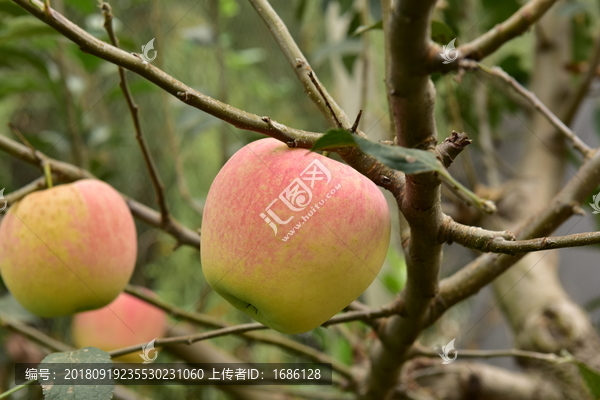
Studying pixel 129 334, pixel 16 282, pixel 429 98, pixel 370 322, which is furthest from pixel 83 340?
pixel 429 98

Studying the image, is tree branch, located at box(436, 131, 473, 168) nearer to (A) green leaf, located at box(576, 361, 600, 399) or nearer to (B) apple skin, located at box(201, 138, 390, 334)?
(B) apple skin, located at box(201, 138, 390, 334)

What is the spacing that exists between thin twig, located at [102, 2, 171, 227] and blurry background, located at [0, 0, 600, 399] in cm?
8

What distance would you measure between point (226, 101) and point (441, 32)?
0.38m

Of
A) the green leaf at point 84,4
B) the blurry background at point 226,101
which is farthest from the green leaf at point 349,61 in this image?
the green leaf at point 84,4

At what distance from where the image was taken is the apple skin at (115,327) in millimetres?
743

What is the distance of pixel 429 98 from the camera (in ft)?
0.82

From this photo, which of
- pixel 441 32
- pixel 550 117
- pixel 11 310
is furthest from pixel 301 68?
pixel 11 310

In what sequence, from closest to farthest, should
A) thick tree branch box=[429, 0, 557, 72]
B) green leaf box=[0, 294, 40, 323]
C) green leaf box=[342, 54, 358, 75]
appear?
thick tree branch box=[429, 0, 557, 72]
green leaf box=[0, 294, 40, 323]
green leaf box=[342, 54, 358, 75]

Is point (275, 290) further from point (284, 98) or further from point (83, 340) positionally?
point (284, 98)

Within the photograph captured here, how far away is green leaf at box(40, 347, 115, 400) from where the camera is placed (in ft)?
1.02

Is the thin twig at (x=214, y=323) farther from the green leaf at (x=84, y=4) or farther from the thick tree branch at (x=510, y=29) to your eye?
the green leaf at (x=84, y=4)

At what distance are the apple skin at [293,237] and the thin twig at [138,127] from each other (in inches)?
5.3

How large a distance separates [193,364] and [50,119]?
1299mm

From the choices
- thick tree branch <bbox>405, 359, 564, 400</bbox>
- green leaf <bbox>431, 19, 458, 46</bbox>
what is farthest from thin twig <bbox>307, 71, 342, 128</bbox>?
thick tree branch <bbox>405, 359, 564, 400</bbox>
